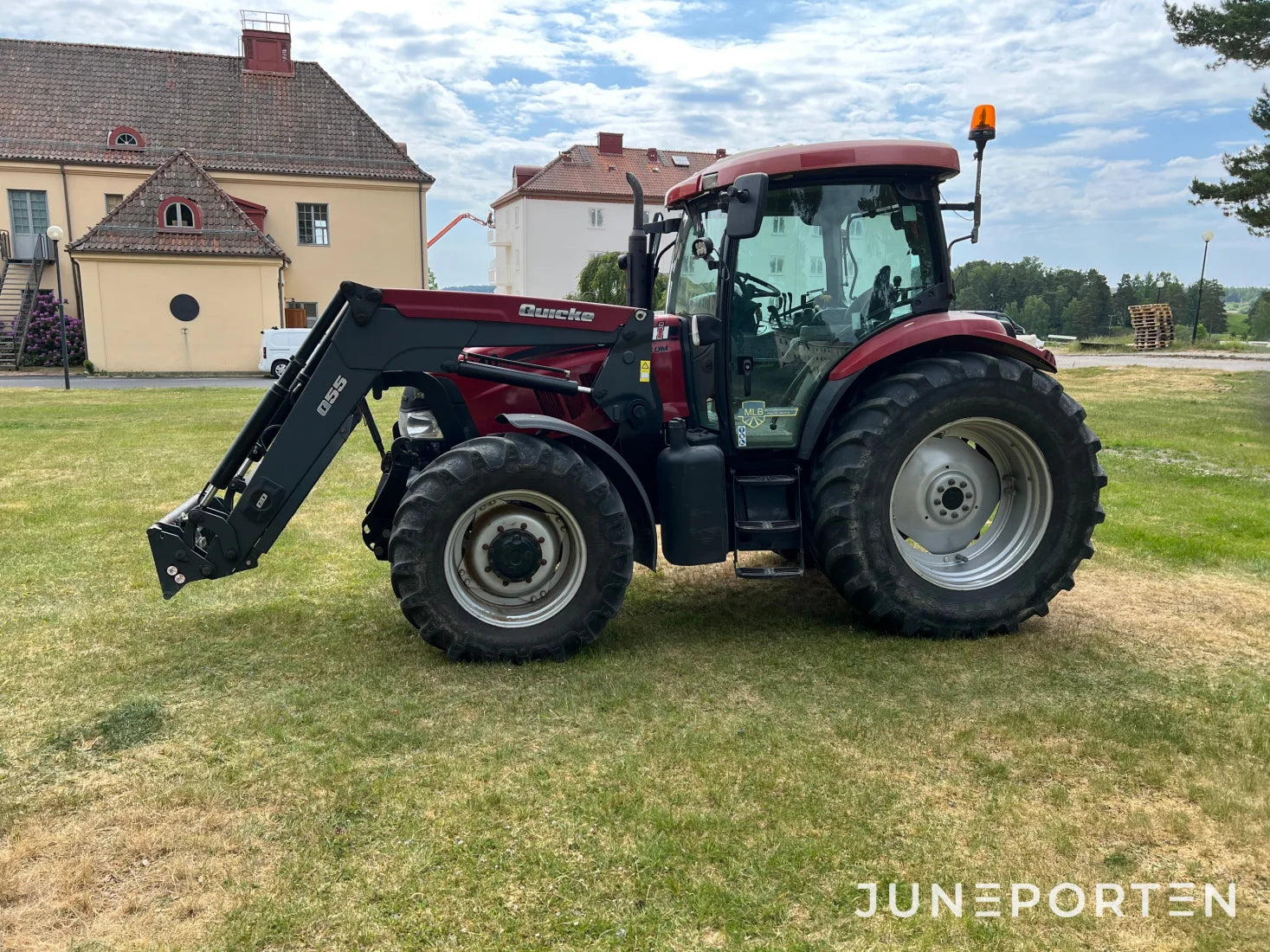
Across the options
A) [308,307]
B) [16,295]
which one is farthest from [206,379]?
[16,295]

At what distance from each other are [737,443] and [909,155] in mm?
1720

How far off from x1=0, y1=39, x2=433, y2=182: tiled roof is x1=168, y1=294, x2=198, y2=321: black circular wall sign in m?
6.31

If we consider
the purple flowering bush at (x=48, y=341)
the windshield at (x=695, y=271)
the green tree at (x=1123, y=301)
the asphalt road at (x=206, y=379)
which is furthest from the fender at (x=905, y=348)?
the green tree at (x=1123, y=301)

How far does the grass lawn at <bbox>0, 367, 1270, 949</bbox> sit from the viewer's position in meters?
2.78

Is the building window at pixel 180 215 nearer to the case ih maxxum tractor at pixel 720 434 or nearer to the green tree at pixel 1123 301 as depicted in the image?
the case ih maxxum tractor at pixel 720 434

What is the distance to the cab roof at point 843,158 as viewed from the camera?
4.96 m

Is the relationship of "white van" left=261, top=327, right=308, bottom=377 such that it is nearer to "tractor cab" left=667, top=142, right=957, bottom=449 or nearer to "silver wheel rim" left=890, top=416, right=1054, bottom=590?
"tractor cab" left=667, top=142, right=957, bottom=449

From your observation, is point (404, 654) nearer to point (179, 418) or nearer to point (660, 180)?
point (179, 418)

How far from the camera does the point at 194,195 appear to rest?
95.1 feet

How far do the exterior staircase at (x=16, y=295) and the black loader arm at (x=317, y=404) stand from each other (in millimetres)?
29977

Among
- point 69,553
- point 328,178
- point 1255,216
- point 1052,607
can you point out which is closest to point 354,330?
point 69,553

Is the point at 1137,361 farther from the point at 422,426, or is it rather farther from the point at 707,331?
the point at 422,426

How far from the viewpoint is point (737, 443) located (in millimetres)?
5227

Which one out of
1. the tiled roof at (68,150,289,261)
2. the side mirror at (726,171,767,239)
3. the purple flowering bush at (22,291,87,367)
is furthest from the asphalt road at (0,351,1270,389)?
the side mirror at (726,171,767,239)
